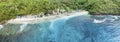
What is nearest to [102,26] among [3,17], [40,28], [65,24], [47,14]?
[65,24]

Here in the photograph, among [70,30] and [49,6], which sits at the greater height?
[70,30]

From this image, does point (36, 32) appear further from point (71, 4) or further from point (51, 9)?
point (71, 4)

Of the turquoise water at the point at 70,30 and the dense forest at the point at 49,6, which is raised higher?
the turquoise water at the point at 70,30

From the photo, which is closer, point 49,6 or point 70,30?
point 70,30

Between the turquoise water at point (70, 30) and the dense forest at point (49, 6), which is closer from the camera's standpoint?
the turquoise water at point (70, 30)
